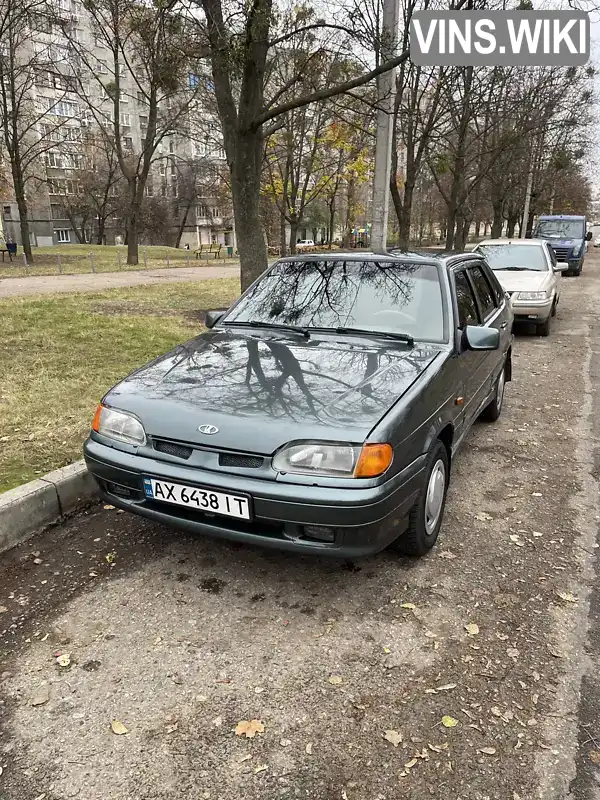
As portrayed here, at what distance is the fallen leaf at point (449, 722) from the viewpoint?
2291mm

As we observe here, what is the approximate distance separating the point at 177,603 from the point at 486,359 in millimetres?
3080

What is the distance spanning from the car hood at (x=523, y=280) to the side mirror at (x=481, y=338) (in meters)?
6.78

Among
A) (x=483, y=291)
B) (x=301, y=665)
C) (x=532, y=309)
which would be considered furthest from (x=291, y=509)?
(x=532, y=309)

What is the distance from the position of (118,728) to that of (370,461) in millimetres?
1476

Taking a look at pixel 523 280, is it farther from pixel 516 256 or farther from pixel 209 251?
pixel 209 251

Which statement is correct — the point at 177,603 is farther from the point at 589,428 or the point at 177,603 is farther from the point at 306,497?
the point at 589,428

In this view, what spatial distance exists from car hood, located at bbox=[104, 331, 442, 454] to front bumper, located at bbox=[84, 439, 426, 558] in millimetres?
181

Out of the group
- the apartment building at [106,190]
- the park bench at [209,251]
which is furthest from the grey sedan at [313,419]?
the apartment building at [106,190]

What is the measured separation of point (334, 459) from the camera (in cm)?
274

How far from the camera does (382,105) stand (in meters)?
9.36

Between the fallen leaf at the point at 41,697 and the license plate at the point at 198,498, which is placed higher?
the license plate at the point at 198,498

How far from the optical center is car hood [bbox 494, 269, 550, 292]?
10.4 metres

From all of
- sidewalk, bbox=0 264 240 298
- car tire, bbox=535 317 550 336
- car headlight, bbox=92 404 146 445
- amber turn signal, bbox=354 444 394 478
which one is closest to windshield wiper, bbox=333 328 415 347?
amber turn signal, bbox=354 444 394 478

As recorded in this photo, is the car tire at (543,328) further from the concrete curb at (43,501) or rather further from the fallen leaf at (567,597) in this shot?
the concrete curb at (43,501)
